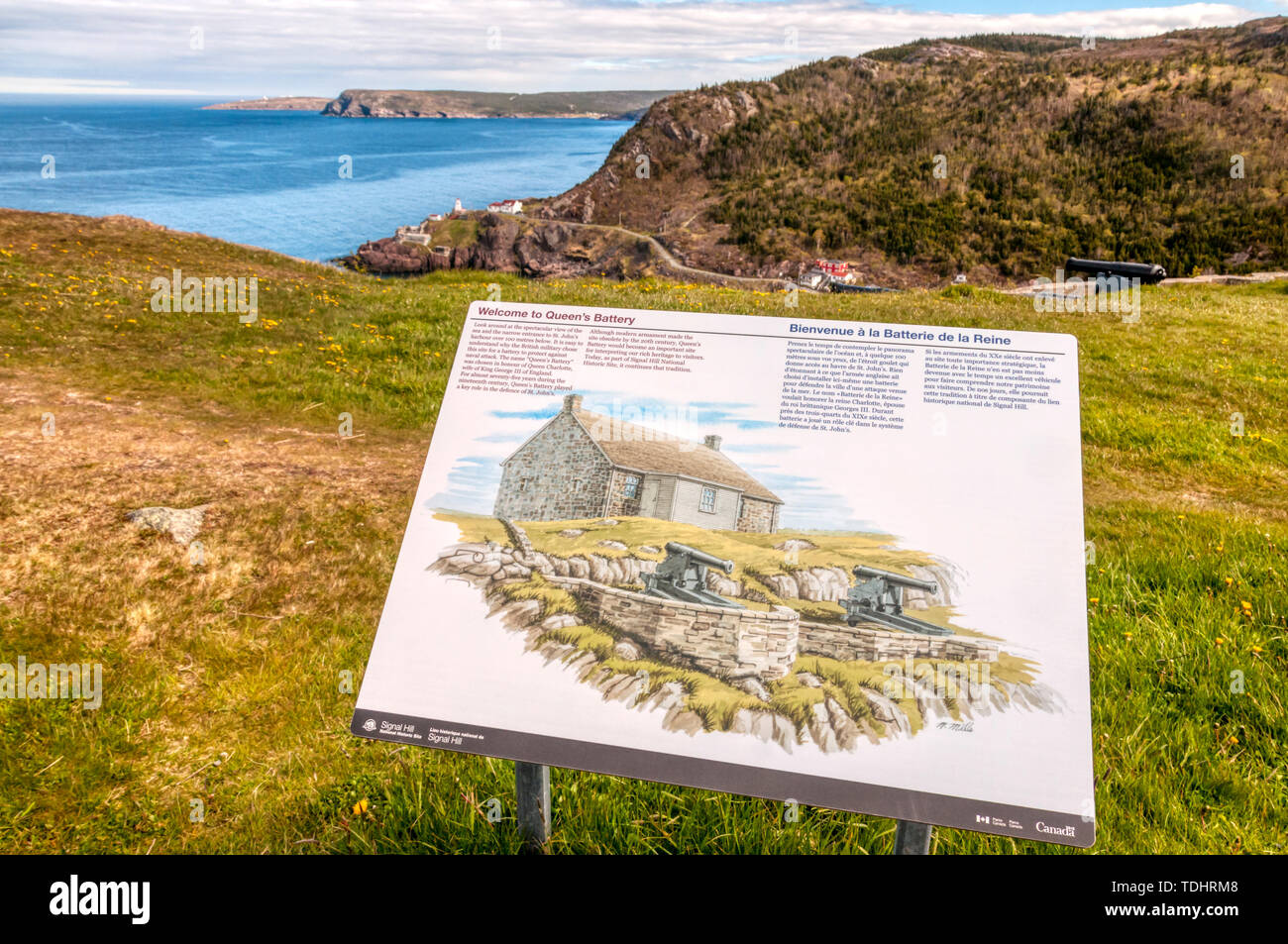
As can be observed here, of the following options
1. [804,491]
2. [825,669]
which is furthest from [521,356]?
[825,669]

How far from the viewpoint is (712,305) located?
46.0 feet

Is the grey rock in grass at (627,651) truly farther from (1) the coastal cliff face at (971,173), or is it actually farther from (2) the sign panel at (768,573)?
(1) the coastal cliff face at (971,173)

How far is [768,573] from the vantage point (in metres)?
3.17

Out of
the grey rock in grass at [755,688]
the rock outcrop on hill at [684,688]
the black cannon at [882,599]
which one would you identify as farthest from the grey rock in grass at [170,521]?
the black cannon at [882,599]

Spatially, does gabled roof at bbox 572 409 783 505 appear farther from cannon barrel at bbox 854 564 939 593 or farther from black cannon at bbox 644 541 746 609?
cannon barrel at bbox 854 564 939 593

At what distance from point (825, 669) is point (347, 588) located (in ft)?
16.3

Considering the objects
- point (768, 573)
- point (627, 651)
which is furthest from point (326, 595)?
point (768, 573)

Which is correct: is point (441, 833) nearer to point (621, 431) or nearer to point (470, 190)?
point (621, 431)

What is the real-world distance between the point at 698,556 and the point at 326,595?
4478 mm

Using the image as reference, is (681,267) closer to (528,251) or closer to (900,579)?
(528,251)

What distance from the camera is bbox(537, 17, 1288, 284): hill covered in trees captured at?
2717 inches

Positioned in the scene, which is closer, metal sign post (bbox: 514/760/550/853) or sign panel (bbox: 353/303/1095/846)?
sign panel (bbox: 353/303/1095/846)

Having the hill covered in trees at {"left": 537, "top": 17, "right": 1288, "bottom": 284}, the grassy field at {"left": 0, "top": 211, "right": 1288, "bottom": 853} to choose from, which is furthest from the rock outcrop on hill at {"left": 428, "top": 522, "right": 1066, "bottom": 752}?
the hill covered in trees at {"left": 537, "top": 17, "right": 1288, "bottom": 284}

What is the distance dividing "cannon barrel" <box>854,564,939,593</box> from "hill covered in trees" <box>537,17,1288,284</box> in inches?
2617
